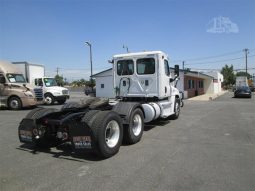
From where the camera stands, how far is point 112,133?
21.4 ft

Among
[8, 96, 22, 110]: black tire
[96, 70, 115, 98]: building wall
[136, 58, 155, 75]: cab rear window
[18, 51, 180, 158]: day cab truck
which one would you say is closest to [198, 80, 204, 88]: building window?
[96, 70, 115, 98]: building wall

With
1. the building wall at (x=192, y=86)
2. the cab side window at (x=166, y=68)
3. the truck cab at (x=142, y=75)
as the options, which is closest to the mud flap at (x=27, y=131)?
the truck cab at (x=142, y=75)

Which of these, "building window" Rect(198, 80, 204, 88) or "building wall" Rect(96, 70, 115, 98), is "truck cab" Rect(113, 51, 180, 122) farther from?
→ "building window" Rect(198, 80, 204, 88)

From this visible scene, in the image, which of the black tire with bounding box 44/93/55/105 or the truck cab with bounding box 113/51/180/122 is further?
the black tire with bounding box 44/93/55/105

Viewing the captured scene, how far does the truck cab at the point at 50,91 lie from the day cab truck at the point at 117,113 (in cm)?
1208

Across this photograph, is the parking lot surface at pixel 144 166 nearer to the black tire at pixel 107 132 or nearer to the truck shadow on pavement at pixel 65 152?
the truck shadow on pavement at pixel 65 152

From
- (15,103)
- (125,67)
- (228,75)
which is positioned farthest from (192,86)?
(228,75)

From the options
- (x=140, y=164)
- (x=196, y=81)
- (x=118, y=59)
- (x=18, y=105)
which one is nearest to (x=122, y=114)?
(x=140, y=164)

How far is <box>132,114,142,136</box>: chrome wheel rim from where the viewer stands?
7633mm

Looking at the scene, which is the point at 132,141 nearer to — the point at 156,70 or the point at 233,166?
the point at 233,166

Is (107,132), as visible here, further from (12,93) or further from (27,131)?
(12,93)

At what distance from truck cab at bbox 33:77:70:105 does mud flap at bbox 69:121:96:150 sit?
646 inches

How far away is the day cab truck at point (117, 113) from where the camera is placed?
5.73 m

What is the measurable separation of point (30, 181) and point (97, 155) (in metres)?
1.77
